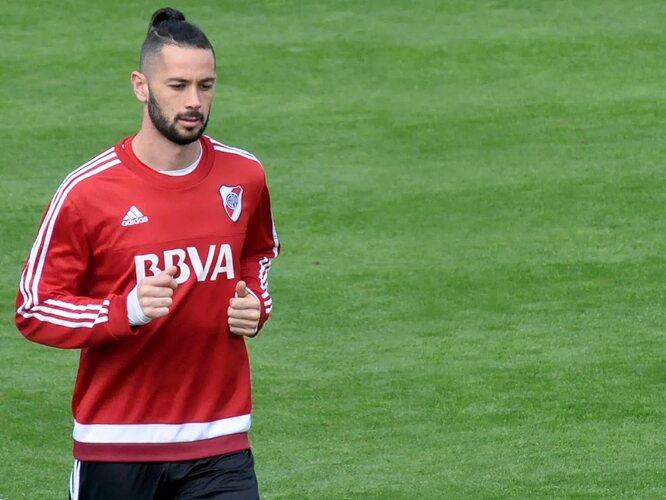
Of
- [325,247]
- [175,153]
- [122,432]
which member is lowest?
[325,247]

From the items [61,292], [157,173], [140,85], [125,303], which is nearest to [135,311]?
[125,303]

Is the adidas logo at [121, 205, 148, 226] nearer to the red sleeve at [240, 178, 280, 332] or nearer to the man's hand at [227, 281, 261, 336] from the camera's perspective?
the man's hand at [227, 281, 261, 336]

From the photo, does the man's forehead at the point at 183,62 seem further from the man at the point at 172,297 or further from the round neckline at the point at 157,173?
the round neckline at the point at 157,173

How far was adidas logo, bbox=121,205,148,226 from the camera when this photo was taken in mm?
4484

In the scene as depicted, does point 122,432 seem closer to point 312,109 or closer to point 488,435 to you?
point 488,435

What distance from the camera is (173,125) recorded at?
4508 mm

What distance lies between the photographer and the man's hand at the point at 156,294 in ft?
14.1

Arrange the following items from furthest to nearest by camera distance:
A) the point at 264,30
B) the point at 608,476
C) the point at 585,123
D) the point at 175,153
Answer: the point at 264,30 → the point at 585,123 → the point at 608,476 → the point at 175,153

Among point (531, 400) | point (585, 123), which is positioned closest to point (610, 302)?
point (531, 400)

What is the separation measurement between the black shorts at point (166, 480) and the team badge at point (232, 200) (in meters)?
0.68

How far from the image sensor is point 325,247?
32.0 feet

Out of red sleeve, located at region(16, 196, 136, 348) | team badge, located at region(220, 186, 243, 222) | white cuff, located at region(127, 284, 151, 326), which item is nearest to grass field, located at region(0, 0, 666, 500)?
team badge, located at region(220, 186, 243, 222)

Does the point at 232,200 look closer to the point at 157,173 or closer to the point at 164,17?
the point at 157,173

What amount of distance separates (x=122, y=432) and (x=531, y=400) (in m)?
3.45
